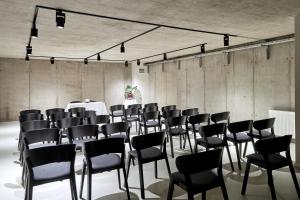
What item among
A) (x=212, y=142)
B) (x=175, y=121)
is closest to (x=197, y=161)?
(x=212, y=142)

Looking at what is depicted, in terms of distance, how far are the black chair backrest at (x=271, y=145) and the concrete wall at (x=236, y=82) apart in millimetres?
3849

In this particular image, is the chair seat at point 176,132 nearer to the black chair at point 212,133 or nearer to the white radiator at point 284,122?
the black chair at point 212,133

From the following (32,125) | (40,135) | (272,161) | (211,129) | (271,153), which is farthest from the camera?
(32,125)

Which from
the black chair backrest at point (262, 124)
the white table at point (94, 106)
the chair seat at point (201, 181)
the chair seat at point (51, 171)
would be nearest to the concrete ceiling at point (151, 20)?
the black chair backrest at point (262, 124)

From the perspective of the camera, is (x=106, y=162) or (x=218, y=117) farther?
(x=218, y=117)

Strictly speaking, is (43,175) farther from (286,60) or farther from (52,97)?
(52,97)

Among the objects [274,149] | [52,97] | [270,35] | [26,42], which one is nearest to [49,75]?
[52,97]

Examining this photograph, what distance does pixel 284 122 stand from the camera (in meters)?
6.11

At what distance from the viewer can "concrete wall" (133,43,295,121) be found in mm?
6547

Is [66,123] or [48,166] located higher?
[66,123]

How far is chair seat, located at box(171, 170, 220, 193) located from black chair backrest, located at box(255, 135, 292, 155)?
0.66 meters

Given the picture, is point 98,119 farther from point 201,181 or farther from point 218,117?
point 201,181

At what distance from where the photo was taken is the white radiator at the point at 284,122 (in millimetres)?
5922

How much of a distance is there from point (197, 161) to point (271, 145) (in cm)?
110
